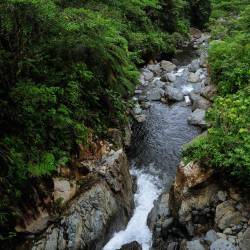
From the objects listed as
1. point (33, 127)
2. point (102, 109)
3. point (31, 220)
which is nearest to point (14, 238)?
point (31, 220)

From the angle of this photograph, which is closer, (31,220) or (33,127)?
(31,220)

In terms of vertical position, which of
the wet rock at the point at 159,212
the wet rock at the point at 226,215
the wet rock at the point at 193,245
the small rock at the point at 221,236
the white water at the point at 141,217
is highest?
the wet rock at the point at 226,215

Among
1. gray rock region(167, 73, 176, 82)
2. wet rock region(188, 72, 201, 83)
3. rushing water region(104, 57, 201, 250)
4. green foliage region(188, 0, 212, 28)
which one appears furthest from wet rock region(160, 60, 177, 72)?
green foliage region(188, 0, 212, 28)

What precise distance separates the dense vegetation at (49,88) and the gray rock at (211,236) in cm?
414

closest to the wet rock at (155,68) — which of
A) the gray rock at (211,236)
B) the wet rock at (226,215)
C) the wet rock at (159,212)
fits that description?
the wet rock at (159,212)

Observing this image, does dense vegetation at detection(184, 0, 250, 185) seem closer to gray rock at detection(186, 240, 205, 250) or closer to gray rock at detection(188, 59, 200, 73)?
gray rock at detection(186, 240, 205, 250)

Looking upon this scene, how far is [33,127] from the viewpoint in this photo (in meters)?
9.25

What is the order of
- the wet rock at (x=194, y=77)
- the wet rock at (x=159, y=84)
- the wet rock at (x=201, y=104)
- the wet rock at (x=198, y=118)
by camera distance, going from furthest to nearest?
the wet rock at (x=194, y=77)
the wet rock at (x=159, y=84)
the wet rock at (x=201, y=104)
the wet rock at (x=198, y=118)

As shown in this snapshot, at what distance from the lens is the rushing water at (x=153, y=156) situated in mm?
10344

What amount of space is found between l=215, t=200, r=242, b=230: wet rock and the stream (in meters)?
2.23

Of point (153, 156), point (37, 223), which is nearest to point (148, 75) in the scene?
point (153, 156)

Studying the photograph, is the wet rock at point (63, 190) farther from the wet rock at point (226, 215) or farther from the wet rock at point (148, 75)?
the wet rock at point (148, 75)

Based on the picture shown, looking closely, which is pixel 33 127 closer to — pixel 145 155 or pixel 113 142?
pixel 113 142

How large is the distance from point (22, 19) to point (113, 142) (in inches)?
201
